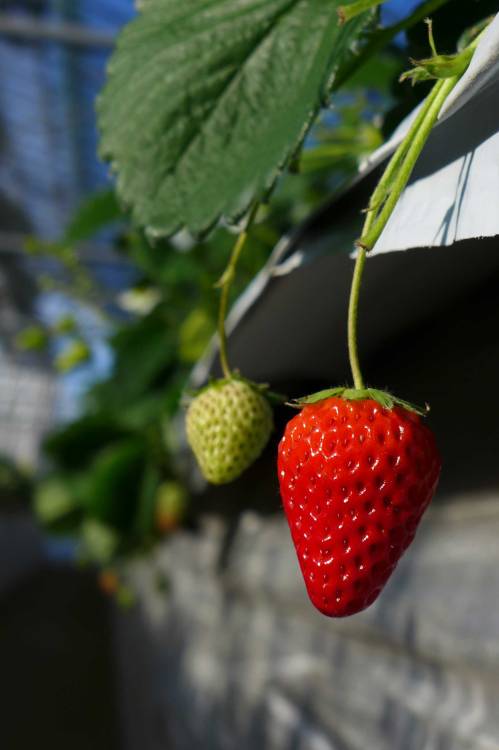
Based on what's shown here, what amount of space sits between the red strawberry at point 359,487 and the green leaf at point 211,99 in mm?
116

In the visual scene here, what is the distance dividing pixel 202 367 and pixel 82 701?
674cm

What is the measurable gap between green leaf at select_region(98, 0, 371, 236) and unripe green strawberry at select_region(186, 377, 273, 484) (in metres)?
0.08

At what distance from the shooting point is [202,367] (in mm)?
669

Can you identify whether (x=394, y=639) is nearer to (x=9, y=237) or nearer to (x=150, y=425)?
(x=150, y=425)

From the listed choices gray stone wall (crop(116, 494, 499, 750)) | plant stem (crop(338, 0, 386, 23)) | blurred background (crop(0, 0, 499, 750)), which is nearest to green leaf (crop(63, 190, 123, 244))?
blurred background (crop(0, 0, 499, 750))

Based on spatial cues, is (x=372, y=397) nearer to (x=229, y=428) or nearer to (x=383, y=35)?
(x=229, y=428)

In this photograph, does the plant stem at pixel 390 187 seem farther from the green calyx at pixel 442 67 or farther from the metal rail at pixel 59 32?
the metal rail at pixel 59 32

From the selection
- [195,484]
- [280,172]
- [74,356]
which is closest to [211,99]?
[280,172]

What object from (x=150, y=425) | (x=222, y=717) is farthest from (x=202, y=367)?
(x=222, y=717)

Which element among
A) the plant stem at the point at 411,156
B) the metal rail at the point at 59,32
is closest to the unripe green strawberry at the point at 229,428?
the plant stem at the point at 411,156

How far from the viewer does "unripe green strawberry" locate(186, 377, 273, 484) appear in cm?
41

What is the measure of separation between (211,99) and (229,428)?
0.16m

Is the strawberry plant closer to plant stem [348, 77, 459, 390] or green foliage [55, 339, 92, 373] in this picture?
plant stem [348, 77, 459, 390]

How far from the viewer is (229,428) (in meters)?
0.41
